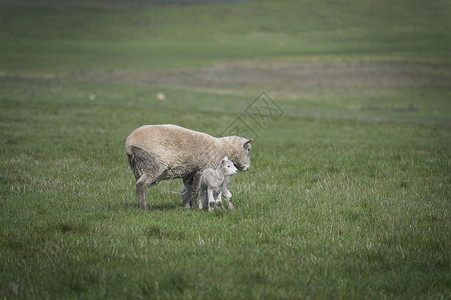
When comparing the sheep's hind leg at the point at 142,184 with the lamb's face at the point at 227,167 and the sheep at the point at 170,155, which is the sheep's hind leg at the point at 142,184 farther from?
the lamb's face at the point at 227,167

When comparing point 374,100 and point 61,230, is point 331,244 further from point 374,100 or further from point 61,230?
point 374,100

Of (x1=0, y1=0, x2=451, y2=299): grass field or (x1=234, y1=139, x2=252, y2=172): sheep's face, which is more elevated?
(x1=234, y1=139, x2=252, y2=172): sheep's face

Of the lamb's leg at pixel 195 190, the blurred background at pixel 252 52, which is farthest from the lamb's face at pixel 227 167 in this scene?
the blurred background at pixel 252 52

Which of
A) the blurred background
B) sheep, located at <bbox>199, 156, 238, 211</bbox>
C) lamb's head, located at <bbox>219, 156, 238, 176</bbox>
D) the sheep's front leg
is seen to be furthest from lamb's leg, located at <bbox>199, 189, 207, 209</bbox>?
the blurred background

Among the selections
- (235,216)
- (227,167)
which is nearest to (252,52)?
(227,167)

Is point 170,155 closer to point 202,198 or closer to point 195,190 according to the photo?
point 195,190

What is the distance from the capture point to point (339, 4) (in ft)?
499

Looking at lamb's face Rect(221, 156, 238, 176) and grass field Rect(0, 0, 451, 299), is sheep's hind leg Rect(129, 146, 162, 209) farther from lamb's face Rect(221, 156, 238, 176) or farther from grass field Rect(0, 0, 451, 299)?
lamb's face Rect(221, 156, 238, 176)

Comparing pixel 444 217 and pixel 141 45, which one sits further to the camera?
pixel 141 45

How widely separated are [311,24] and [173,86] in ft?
274

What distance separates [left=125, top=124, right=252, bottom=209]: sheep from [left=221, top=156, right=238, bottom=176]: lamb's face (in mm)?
333

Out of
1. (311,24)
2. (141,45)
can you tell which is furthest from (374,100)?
(311,24)

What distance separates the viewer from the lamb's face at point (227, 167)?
333 inches

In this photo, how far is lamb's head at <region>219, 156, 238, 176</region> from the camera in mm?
8461
